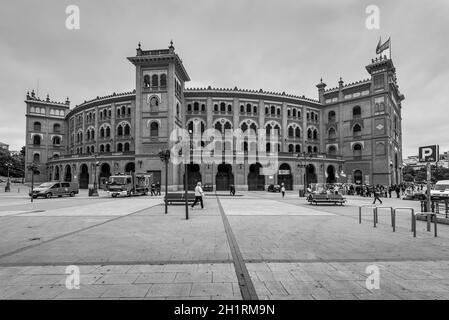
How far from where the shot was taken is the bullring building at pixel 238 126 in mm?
40312

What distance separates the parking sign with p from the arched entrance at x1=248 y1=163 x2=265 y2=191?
3494 cm

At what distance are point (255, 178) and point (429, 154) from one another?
3558 centimetres

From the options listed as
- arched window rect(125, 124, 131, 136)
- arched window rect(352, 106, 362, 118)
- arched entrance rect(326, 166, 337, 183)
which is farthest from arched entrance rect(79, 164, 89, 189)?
arched window rect(352, 106, 362, 118)

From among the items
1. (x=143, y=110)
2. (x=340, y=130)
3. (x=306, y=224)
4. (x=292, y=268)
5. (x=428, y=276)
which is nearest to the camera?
(x=428, y=276)

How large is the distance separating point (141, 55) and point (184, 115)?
11.3 meters

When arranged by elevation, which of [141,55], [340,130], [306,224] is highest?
[141,55]

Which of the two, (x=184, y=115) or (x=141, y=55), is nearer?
(x=141, y=55)

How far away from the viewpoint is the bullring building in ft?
132

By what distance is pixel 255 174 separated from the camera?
45.1 meters

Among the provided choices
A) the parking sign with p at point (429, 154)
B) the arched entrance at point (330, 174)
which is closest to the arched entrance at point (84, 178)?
the arched entrance at point (330, 174)

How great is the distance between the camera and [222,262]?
546cm

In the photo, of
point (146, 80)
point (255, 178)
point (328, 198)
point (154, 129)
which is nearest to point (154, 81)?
point (146, 80)
